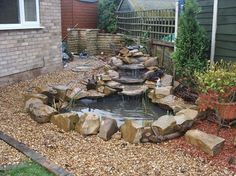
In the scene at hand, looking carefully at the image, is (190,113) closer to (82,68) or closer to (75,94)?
(75,94)

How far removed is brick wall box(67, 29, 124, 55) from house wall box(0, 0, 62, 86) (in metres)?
3.67

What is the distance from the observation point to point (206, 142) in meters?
3.65

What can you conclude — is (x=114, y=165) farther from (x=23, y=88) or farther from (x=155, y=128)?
(x=23, y=88)

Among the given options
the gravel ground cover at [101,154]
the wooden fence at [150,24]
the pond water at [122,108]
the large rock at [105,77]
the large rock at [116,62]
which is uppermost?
the wooden fence at [150,24]

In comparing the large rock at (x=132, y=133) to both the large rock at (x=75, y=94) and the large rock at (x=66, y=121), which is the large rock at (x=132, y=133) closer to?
the large rock at (x=66, y=121)

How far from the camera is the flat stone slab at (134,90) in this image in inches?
259

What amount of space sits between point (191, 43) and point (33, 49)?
397 cm

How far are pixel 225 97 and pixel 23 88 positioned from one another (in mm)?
4380

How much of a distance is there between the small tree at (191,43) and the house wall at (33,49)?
3690 millimetres

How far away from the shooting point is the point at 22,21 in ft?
24.0

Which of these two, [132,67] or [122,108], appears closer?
[122,108]

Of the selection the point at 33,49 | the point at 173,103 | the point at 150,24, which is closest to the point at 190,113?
the point at 173,103

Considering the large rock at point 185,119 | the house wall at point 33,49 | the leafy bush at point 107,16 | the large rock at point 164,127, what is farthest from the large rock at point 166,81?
the leafy bush at point 107,16

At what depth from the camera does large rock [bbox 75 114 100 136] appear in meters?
4.29
